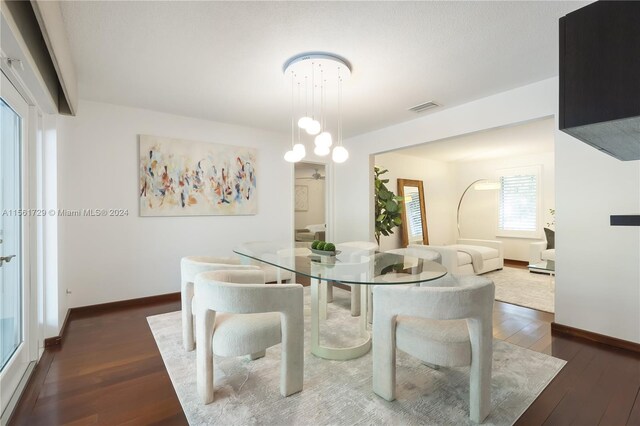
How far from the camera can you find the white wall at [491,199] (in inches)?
230

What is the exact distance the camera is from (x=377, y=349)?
1820 mm

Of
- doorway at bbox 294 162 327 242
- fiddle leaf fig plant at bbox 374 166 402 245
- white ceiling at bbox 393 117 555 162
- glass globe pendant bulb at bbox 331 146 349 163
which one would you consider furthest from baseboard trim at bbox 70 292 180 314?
white ceiling at bbox 393 117 555 162

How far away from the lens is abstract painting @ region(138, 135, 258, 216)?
362cm

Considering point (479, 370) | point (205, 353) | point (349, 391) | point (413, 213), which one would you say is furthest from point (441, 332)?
point (413, 213)

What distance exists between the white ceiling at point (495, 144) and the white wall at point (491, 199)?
213 millimetres

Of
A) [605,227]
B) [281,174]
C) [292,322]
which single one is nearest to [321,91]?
[281,174]

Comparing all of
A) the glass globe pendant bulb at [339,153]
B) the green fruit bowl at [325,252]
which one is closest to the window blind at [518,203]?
the green fruit bowl at [325,252]

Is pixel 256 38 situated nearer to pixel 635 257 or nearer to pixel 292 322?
pixel 292 322

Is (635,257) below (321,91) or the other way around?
below

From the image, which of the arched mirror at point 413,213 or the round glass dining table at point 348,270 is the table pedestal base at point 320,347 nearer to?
the round glass dining table at point 348,270

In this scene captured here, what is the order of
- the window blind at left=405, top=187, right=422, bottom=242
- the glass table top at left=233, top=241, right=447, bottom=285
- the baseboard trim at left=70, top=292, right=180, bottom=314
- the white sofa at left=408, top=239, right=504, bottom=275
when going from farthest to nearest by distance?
the window blind at left=405, top=187, right=422, bottom=242
the white sofa at left=408, top=239, right=504, bottom=275
the baseboard trim at left=70, top=292, right=180, bottom=314
the glass table top at left=233, top=241, right=447, bottom=285

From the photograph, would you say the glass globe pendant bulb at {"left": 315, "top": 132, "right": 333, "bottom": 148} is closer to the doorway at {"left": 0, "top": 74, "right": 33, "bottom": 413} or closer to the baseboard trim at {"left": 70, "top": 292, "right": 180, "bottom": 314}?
the doorway at {"left": 0, "top": 74, "right": 33, "bottom": 413}

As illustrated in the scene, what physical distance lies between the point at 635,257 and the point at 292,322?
9.46 feet

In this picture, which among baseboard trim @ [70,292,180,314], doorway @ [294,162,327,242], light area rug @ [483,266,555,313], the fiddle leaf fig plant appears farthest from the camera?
doorway @ [294,162,327,242]
